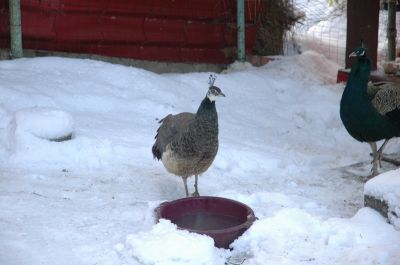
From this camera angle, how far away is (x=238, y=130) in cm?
629

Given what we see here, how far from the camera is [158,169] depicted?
199 inches

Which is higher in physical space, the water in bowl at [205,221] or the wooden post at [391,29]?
the wooden post at [391,29]

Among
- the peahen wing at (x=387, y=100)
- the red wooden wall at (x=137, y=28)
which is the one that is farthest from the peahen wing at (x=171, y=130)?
the red wooden wall at (x=137, y=28)

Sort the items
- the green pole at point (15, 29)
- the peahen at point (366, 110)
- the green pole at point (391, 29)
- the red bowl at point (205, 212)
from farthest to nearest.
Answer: the green pole at point (391, 29), the green pole at point (15, 29), the peahen at point (366, 110), the red bowl at point (205, 212)

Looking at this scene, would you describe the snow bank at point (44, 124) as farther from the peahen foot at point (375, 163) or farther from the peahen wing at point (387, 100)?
the peahen wing at point (387, 100)

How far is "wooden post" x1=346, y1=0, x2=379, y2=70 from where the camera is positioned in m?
7.88

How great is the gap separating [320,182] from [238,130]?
148 centimetres

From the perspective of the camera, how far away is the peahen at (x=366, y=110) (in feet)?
17.3

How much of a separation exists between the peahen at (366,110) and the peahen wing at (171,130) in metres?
1.65

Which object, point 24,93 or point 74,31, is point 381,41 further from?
point 24,93

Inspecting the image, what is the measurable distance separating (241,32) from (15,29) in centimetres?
316

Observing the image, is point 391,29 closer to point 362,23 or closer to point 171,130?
point 362,23

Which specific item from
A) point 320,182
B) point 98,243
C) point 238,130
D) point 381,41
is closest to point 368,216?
point 320,182

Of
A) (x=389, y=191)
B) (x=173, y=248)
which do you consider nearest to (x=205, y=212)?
(x=173, y=248)
